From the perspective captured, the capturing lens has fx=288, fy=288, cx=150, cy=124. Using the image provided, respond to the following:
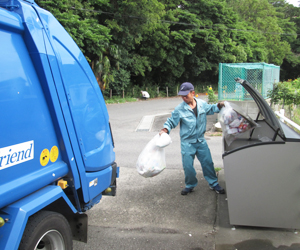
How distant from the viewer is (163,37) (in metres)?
26.8

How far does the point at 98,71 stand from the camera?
21016 mm

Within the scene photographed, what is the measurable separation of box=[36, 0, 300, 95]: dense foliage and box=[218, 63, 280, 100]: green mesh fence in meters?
9.94

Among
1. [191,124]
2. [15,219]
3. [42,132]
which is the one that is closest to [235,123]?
[191,124]

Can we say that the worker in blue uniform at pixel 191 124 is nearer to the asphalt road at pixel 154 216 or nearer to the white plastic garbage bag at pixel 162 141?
the white plastic garbage bag at pixel 162 141

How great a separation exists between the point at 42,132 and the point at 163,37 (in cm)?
2604

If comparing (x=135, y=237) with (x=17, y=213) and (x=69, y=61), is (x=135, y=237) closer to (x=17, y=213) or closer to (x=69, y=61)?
(x=17, y=213)

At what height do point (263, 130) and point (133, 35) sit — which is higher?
point (133, 35)

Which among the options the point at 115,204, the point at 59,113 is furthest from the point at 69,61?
the point at 115,204

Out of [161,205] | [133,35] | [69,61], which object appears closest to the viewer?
[69,61]

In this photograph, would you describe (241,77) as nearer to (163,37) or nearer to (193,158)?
(193,158)

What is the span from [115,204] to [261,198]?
82.8 inches

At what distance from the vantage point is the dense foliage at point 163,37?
63.4 ft

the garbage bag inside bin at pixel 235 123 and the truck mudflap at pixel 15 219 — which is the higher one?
the truck mudflap at pixel 15 219

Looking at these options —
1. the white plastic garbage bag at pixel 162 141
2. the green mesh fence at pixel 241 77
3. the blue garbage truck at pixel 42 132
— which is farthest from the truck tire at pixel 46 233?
the green mesh fence at pixel 241 77
